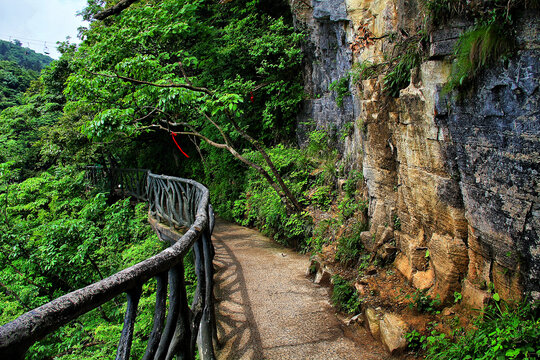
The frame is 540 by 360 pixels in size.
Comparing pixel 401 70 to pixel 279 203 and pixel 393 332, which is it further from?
pixel 279 203

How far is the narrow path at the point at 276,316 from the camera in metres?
3.16

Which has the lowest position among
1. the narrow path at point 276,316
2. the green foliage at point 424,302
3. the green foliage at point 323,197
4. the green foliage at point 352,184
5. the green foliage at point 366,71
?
the narrow path at point 276,316

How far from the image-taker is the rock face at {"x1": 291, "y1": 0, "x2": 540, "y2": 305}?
260 centimetres

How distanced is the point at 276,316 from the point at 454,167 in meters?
2.55

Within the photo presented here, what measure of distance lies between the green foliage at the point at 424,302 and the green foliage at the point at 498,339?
45cm

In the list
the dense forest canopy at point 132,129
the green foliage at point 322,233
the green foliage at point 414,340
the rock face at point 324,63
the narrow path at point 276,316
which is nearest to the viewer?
the green foliage at point 414,340

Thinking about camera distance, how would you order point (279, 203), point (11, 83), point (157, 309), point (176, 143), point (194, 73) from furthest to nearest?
point (11, 83)
point (194, 73)
point (176, 143)
point (279, 203)
point (157, 309)

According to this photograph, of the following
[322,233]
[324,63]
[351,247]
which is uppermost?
[324,63]

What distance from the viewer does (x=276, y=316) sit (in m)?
3.87

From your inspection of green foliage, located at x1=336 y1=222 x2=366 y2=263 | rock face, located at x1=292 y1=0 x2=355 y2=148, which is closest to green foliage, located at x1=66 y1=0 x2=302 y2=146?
rock face, located at x1=292 y1=0 x2=355 y2=148

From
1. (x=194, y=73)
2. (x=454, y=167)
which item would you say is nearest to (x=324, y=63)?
(x=194, y=73)

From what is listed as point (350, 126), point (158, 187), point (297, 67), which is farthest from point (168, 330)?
point (297, 67)

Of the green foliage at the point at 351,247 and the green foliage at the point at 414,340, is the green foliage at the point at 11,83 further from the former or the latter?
the green foliage at the point at 414,340

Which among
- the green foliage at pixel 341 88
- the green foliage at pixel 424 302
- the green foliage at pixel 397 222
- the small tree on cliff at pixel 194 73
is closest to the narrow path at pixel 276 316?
the green foliage at pixel 424 302
